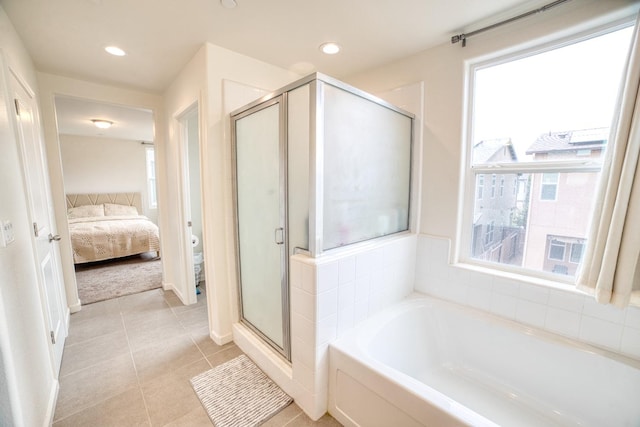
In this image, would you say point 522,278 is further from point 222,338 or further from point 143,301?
point 143,301

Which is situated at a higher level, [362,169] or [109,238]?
[362,169]

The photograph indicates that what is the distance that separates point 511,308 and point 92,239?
A: 5.40 meters

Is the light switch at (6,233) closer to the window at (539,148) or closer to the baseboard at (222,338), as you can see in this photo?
the baseboard at (222,338)

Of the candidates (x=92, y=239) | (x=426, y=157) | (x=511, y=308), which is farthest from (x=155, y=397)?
(x=92, y=239)

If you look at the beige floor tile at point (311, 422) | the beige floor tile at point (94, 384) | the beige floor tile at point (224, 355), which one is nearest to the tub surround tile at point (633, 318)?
the beige floor tile at point (311, 422)

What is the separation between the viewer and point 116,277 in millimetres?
3684

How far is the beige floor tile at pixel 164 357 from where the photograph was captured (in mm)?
1859

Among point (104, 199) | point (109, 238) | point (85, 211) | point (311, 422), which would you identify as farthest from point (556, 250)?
point (104, 199)

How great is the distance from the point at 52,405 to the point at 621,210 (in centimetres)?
321

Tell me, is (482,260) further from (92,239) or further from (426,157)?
(92,239)

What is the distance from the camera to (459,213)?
1.94 m

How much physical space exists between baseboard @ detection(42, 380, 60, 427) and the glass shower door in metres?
1.16

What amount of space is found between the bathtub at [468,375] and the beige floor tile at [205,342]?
1.08 metres

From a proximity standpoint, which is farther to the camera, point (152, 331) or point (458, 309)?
point (152, 331)
